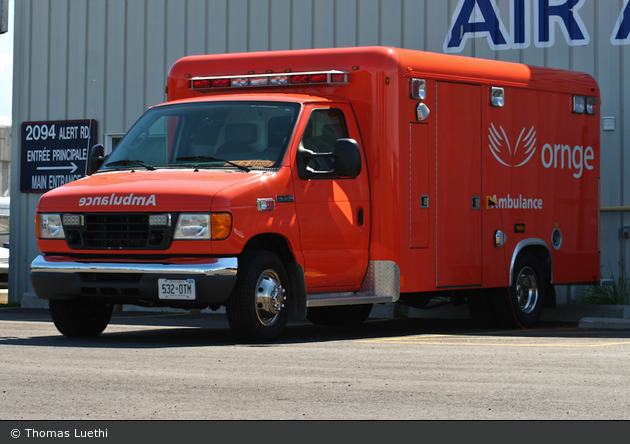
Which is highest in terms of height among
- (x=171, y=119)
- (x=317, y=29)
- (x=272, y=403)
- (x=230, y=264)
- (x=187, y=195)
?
(x=317, y=29)

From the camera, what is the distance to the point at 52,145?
19.5 m

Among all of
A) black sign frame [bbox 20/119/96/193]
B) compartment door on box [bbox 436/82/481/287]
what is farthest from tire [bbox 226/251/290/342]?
black sign frame [bbox 20/119/96/193]

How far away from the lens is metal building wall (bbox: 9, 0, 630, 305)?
15.5 metres

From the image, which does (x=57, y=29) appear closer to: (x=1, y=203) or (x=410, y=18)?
(x=1, y=203)

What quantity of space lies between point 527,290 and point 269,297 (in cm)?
425

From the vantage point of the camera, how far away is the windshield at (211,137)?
9891 millimetres

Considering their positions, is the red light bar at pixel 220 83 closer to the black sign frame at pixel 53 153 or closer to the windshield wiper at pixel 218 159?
the windshield wiper at pixel 218 159

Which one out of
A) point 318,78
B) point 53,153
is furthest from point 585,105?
point 53,153

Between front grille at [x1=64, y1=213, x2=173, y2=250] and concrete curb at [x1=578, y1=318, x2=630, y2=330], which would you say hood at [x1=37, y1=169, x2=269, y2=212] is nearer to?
front grille at [x1=64, y1=213, x2=173, y2=250]

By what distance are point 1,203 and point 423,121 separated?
14460mm

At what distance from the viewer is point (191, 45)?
18391 mm

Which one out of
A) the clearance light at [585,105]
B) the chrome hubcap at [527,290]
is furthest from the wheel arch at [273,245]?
the clearance light at [585,105]

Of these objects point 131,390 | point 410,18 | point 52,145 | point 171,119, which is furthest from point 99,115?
point 131,390

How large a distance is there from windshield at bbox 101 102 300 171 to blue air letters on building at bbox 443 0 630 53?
685 cm
